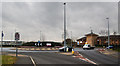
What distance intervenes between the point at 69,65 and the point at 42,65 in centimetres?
224

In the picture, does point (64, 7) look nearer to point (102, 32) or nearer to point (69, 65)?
point (69, 65)

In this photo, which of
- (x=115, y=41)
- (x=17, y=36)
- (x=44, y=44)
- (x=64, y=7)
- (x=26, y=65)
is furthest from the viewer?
(x=115, y=41)

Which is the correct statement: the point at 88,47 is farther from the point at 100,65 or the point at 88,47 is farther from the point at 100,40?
the point at 100,40

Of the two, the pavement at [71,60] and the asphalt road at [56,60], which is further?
the asphalt road at [56,60]

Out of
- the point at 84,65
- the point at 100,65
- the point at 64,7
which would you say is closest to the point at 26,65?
the point at 84,65

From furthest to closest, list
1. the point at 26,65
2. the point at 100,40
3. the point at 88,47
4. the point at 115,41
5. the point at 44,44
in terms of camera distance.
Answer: the point at 100,40
the point at 115,41
the point at 44,44
the point at 88,47
the point at 26,65

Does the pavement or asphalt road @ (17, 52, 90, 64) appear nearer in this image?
the pavement

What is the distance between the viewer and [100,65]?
498 inches

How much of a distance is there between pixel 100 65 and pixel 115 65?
1.28 metres

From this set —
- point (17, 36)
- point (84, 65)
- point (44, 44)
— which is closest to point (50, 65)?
point (84, 65)

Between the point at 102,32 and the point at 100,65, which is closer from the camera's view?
the point at 100,65

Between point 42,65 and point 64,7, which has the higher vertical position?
point 64,7

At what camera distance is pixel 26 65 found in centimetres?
1220

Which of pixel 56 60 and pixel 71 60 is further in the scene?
pixel 71 60
